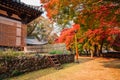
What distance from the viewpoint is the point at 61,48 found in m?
19.8

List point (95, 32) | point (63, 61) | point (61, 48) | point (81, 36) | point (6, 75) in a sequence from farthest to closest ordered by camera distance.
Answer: point (81, 36), point (95, 32), point (61, 48), point (63, 61), point (6, 75)

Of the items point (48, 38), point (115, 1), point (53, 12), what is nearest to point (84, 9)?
point (115, 1)

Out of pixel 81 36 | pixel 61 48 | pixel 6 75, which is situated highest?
pixel 81 36

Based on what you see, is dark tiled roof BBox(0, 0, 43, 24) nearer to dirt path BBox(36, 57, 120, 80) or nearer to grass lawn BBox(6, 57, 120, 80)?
grass lawn BBox(6, 57, 120, 80)

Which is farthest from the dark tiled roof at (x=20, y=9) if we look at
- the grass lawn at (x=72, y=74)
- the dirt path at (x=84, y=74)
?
the dirt path at (x=84, y=74)

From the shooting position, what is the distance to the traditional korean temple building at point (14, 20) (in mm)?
14953

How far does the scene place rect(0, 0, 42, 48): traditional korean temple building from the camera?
14953 mm

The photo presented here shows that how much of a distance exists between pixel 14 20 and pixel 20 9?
51.5 inches

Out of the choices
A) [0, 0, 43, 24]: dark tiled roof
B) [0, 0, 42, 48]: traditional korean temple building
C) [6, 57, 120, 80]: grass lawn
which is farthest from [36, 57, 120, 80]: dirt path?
[0, 0, 43, 24]: dark tiled roof

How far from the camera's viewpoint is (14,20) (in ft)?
54.2

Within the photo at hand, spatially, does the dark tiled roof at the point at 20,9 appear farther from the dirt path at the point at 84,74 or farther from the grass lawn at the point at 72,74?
the dirt path at the point at 84,74

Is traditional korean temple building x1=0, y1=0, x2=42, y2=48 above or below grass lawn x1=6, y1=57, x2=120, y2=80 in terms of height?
above

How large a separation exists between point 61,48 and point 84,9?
8123 mm

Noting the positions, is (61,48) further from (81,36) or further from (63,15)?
(81,36)
